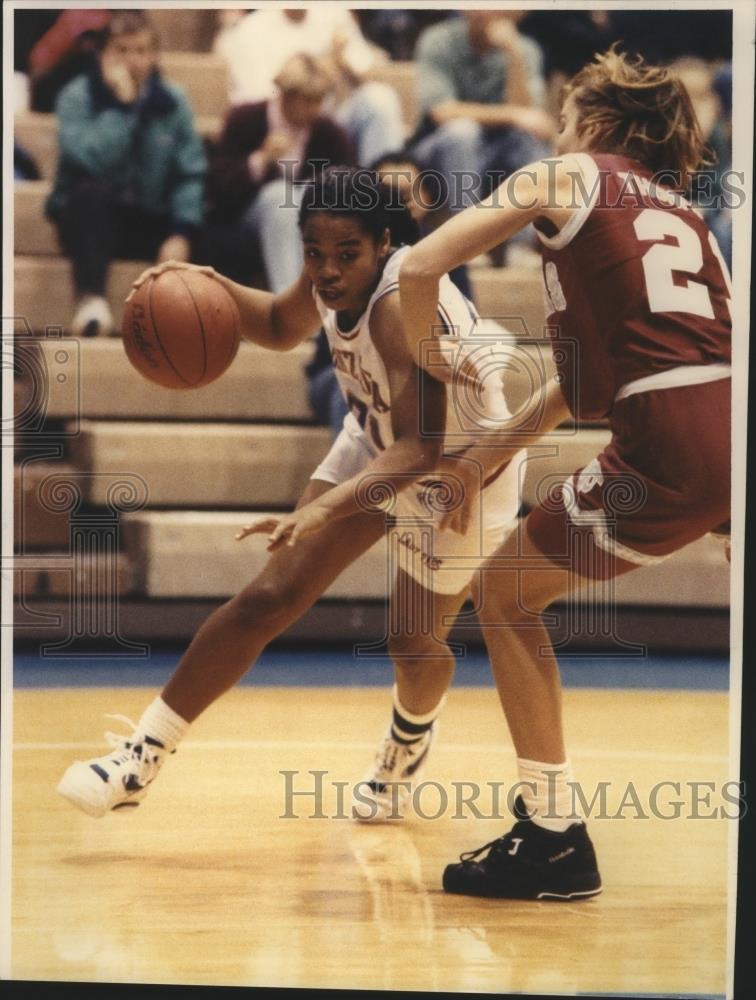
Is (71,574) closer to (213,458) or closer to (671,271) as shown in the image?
(213,458)

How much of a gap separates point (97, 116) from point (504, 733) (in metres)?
1.87

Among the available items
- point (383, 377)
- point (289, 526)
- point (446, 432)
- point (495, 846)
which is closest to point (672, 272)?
point (446, 432)

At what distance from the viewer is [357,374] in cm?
330

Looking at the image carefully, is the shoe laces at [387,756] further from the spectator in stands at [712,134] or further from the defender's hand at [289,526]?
the spectator in stands at [712,134]

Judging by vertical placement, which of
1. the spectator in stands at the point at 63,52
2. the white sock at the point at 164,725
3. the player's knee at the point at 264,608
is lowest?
the white sock at the point at 164,725

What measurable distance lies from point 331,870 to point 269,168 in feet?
5.38

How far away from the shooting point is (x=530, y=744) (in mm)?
3016

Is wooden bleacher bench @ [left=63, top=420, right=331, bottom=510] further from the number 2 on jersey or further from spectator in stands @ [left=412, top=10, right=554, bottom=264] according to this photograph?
the number 2 on jersey

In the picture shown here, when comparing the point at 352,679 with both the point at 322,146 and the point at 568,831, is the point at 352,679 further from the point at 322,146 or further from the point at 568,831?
the point at 322,146

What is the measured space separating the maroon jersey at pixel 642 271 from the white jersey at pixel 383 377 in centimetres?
28

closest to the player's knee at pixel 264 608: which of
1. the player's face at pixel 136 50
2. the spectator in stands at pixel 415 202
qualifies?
the spectator in stands at pixel 415 202

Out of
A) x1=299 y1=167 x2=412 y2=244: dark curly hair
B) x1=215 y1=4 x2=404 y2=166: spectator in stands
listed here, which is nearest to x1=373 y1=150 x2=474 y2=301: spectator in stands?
x1=299 y1=167 x2=412 y2=244: dark curly hair

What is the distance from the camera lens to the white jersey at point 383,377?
3.09 m

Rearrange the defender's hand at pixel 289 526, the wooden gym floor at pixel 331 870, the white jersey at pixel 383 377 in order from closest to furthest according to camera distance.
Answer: the wooden gym floor at pixel 331 870 → the defender's hand at pixel 289 526 → the white jersey at pixel 383 377
